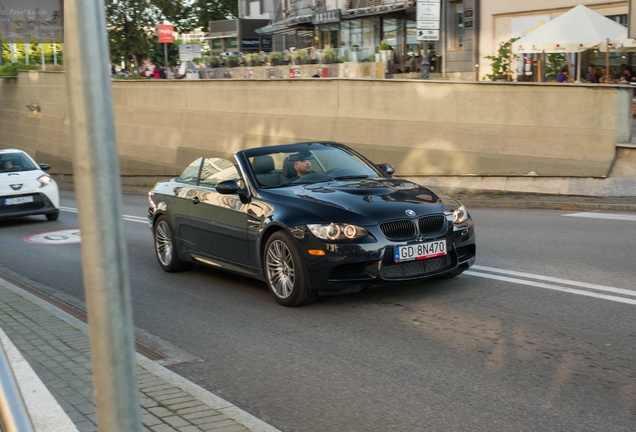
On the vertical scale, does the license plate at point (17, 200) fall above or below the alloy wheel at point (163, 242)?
below

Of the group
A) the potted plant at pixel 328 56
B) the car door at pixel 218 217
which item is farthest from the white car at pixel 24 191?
the potted plant at pixel 328 56

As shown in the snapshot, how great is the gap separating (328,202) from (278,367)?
2.10 m

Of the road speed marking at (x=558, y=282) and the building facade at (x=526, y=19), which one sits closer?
the road speed marking at (x=558, y=282)

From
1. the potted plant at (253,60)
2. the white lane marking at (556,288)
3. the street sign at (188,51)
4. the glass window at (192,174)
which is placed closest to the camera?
the white lane marking at (556,288)

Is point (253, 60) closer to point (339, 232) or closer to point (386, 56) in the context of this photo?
A: point (386, 56)

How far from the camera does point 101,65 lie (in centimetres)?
283

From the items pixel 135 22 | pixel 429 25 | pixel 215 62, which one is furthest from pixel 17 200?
pixel 135 22

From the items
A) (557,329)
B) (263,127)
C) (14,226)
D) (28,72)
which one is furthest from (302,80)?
(28,72)

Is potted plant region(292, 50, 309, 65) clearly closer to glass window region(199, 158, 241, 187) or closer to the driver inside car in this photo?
glass window region(199, 158, 241, 187)

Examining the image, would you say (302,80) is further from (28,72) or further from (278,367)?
(28,72)

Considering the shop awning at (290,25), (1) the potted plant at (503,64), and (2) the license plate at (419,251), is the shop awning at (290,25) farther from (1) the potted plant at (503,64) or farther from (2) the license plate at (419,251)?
(2) the license plate at (419,251)

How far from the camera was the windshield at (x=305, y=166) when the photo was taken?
28.4 feet

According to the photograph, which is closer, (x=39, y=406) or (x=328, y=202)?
(x=39, y=406)

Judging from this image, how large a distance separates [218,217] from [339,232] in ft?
6.43
